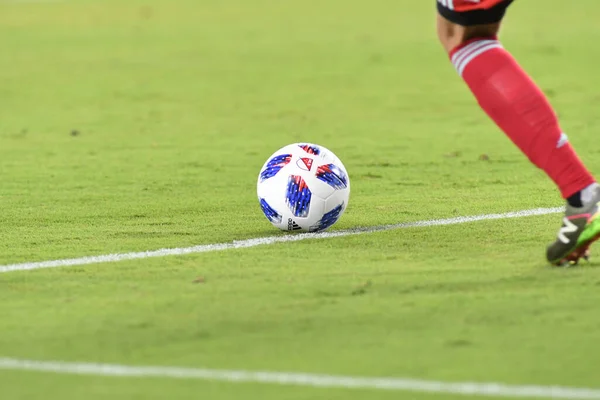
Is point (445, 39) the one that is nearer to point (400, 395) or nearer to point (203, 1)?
point (400, 395)

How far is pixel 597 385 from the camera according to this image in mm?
3486

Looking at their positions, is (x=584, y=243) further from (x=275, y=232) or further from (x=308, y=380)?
(x=308, y=380)

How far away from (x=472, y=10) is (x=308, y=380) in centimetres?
200

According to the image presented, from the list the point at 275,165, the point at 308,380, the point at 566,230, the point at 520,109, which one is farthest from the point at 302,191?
the point at 308,380

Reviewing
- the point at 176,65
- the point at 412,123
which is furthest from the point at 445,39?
the point at 176,65

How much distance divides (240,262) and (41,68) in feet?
33.1

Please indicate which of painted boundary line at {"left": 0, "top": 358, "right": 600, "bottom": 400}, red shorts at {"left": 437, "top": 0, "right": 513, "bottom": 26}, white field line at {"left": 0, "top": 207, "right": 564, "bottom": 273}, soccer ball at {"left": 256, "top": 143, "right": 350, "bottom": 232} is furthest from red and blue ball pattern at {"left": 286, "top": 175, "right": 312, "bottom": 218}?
painted boundary line at {"left": 0, "top": 358, "right": 600, "bottom": 400}

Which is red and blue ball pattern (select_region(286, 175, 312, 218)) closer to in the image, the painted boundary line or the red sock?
the red sock

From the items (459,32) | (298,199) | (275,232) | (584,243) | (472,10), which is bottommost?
(275,232)

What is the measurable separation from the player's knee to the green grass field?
2.96 ft

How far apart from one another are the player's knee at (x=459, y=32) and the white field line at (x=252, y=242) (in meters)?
1.12

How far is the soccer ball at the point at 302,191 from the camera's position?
5.86m

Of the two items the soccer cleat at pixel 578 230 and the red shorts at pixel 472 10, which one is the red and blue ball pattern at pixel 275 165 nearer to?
the red shorts at pixel 472 10

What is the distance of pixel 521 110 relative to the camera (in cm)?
501
